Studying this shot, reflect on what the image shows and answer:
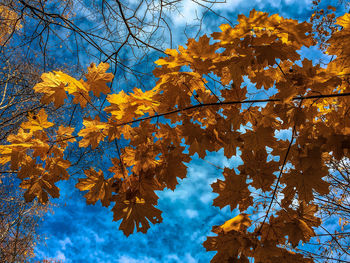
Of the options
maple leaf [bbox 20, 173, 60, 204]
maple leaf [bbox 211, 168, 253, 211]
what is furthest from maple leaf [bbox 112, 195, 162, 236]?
maple leaf [bbox 20, 173, 60, 204]

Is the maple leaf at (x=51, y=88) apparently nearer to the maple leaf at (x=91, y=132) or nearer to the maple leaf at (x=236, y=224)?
the maple leaf at (x=91, y=132)

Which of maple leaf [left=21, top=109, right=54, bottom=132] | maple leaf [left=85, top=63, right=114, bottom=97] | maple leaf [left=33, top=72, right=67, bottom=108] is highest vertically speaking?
maple leaf [left=85, top=63, right=114, bottom=97]

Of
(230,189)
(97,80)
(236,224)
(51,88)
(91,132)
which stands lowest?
(236,224)

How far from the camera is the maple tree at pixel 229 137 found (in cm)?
102

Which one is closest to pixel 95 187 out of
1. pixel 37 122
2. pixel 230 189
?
pixel 37 122

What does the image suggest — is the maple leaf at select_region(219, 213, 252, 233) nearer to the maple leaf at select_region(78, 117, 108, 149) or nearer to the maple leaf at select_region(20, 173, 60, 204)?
the maple leaf at select_region(78, 117, 108, 149)

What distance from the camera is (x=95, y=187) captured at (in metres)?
1.23

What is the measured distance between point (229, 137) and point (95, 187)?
884mm

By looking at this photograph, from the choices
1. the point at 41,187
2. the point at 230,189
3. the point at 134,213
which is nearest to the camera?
the point at 134,213

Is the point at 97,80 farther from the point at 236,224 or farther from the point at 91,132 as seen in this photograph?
the point at 236,224

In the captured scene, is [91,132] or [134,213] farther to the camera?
[91,132]

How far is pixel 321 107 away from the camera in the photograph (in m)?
1.50

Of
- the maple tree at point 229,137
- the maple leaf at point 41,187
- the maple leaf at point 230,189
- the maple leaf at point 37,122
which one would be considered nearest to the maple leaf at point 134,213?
the maple tree at point 229,137

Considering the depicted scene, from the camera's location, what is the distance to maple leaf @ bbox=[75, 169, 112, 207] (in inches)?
48.0
